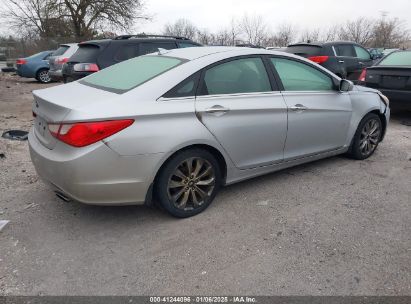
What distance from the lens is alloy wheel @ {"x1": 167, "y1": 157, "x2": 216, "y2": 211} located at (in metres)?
3.40

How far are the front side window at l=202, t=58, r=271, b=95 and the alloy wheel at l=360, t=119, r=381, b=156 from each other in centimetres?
194

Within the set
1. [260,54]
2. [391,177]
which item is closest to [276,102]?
[260,54]

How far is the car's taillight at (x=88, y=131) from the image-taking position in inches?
Answer: 114

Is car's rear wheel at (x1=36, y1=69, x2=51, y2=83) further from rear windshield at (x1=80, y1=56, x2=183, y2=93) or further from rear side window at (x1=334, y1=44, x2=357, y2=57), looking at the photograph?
rear windshield at (x1=80, y1=56, x2=183, y2=93)

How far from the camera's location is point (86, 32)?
88.5 feet

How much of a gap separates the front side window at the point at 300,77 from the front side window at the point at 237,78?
25 cm

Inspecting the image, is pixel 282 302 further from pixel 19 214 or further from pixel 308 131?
pixel 19 214

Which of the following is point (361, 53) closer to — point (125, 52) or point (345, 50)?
point (345, 50)

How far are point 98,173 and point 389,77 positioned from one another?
651 centimetres

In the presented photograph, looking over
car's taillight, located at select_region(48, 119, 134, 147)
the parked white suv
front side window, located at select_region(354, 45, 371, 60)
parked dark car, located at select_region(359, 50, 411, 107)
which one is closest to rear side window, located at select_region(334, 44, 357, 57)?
front side window, located at select_region(354, 45, 371, 60)

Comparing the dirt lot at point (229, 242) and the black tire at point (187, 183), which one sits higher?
the black tire at point (187, 183)

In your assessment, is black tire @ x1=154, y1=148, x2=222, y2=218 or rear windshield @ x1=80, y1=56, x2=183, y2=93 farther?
rear windshield @ x1=80, y1=56, x2=183, y2=93

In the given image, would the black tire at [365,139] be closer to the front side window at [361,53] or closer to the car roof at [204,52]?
the car roof at [204,52]

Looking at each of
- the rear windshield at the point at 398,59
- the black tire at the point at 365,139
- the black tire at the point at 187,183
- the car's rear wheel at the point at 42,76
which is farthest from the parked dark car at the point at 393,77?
the car's rear wheel at the point at 42,76
